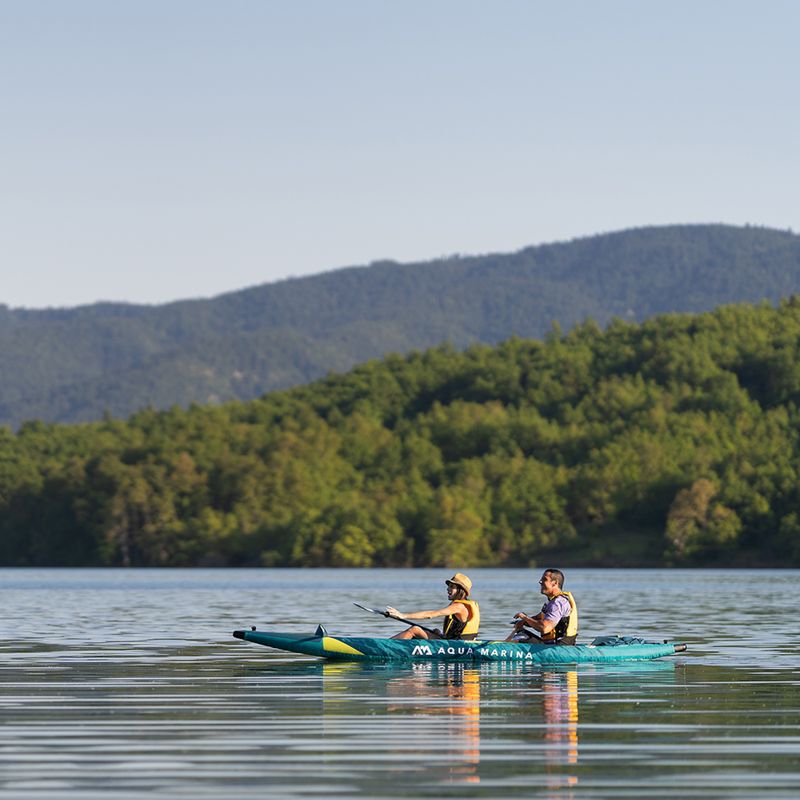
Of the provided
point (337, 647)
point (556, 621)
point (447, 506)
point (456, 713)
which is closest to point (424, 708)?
point (456, 713)

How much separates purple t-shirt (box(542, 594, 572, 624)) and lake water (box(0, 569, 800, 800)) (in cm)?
100

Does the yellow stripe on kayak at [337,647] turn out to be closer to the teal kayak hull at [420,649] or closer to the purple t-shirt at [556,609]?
the teal kayak hull at [420,649]

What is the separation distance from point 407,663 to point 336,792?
16218 mm

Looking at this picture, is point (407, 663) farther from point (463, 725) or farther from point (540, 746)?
point (540, 746)

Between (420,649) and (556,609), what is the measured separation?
89.9 inches

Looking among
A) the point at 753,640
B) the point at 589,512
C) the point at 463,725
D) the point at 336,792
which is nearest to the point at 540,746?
the point at 463,725

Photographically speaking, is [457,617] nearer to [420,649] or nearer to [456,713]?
[420,649]

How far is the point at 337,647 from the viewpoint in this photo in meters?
32.5

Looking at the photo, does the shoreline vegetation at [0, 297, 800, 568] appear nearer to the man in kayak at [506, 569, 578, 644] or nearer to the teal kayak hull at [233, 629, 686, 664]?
the man in kayak at [506, 569, 578, 644]

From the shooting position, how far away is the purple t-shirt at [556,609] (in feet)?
107

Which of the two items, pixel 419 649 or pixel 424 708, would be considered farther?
pixel 419 649

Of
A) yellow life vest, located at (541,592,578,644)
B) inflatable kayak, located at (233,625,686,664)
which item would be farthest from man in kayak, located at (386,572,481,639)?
yellow life vest, located at (541,592,578,644)

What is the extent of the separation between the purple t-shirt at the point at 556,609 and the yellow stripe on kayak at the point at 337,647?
3.03 meters

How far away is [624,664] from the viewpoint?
3347 cm
